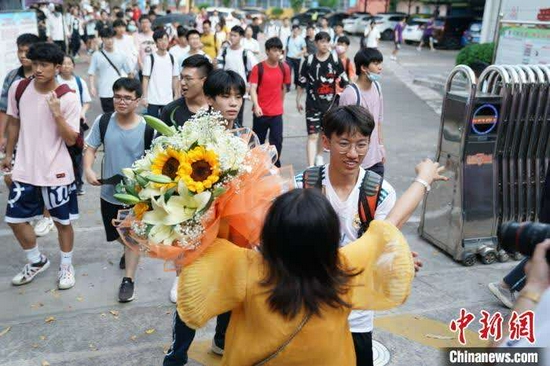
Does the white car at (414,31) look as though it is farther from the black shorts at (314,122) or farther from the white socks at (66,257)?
the white socks at (66,257)

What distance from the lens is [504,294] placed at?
4223 mm

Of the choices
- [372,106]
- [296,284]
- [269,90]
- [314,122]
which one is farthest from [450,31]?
[296,284]

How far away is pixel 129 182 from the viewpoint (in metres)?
2.25

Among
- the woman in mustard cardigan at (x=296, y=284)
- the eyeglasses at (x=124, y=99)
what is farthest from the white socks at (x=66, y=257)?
the woman in mustard cardigan at (x=296, y=284)

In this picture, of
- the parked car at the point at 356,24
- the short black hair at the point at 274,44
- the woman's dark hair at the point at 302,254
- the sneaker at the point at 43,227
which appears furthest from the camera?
the parked car at the point at 356,24

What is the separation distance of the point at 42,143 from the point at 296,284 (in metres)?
3.08

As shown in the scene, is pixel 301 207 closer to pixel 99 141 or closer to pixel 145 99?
pixel 99 141

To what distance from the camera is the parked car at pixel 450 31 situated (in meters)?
25.7

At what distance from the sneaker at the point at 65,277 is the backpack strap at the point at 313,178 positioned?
2604mm

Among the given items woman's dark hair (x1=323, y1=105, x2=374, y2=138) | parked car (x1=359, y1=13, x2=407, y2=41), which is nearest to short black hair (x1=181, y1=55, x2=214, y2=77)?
woman's dark hair (x1=323, y1=105, x2=374, y2=138)

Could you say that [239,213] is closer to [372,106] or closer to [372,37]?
[372,106]

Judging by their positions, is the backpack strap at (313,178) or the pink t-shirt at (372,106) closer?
the backpack strap at (313,178)

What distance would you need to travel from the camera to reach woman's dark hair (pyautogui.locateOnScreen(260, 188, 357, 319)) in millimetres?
1651

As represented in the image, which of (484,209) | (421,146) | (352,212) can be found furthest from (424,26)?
(352,212)
